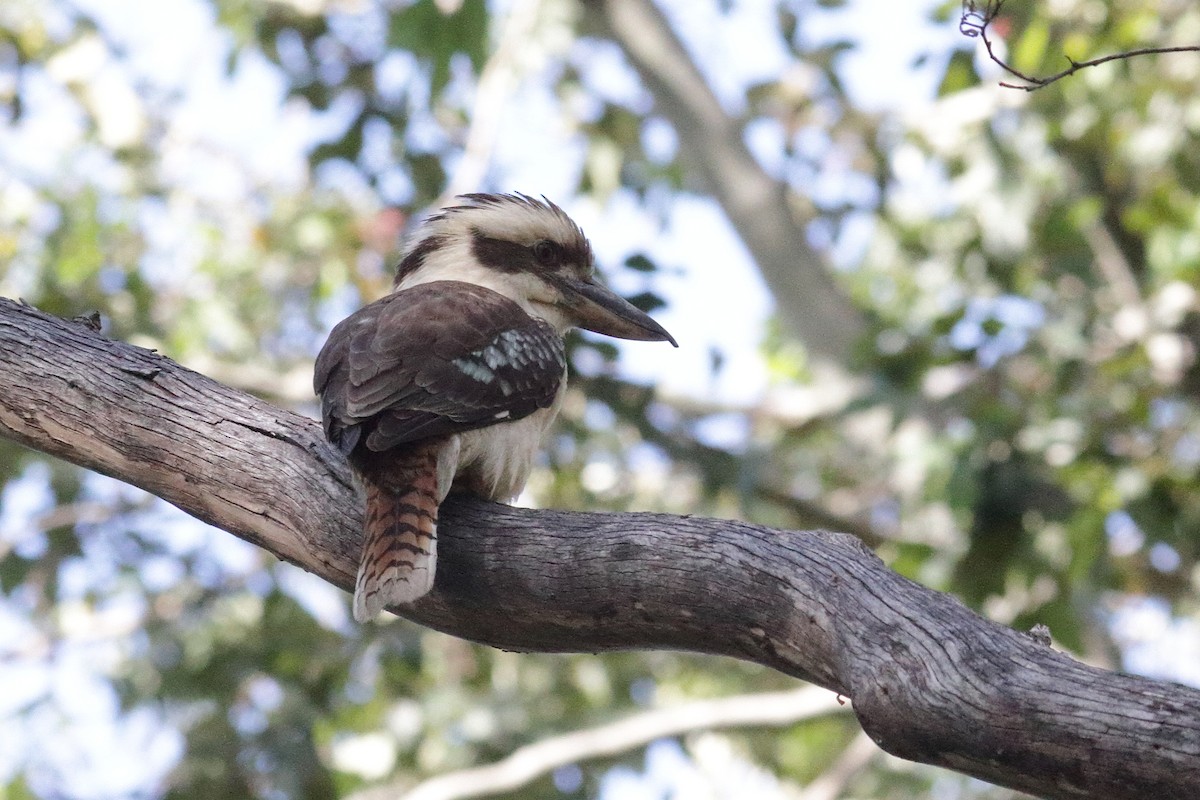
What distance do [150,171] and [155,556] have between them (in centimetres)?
265

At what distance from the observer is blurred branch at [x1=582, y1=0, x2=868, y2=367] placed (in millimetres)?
7121

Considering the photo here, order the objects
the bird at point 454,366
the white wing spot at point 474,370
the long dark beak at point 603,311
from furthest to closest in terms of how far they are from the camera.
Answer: the long dark beak at point 603,311 → the white wing spot at point 474,370 → the bird at point 454,366

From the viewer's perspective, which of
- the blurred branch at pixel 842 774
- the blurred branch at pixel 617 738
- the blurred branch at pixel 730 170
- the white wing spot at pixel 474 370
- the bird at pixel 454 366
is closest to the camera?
the bird at pixel 454 366

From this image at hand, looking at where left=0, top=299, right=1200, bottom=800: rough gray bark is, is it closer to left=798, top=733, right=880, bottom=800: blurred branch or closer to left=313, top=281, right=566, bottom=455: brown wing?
left=313, top=281, right=566, bottom=455: brown wing

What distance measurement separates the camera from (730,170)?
7.27m

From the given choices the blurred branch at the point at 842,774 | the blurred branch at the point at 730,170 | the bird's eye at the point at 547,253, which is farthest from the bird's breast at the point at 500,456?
the blurred branch at the point at 730,170

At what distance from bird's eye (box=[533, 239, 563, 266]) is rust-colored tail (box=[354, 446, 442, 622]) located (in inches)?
36.9

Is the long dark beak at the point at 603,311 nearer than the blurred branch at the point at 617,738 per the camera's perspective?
Yes

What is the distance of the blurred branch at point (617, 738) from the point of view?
5730mm

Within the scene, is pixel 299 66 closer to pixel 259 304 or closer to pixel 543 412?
pixel 259 304

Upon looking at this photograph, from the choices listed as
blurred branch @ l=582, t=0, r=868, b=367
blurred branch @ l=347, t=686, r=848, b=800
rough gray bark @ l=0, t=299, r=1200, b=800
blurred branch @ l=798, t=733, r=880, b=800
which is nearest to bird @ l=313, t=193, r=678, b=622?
rough gray bark @ l=0, t=299, r=1200, b=800

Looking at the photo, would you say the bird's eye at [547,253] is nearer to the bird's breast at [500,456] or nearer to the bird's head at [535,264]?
the bird's head at [535,264]

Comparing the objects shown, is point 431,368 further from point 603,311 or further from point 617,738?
point 617,738

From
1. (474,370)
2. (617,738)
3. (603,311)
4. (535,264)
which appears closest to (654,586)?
(474,370)
